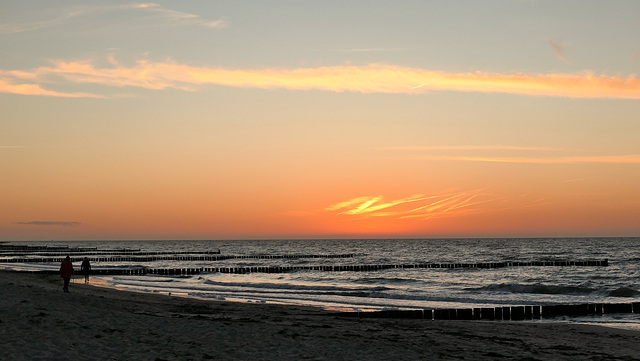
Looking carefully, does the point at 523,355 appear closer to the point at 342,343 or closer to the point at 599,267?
the point at 342,343

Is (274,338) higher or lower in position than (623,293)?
higher

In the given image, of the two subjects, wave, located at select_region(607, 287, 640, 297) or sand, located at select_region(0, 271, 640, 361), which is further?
wave, located at select_region(607, 287, 640, 297)

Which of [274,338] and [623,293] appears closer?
[274,338]

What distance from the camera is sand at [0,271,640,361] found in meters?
13.3

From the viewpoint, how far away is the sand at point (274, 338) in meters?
13.3

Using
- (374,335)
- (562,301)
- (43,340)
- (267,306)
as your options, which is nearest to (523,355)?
(374,335)

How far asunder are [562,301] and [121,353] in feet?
100.0

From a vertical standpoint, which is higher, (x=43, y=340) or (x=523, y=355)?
(x=43, y=340)

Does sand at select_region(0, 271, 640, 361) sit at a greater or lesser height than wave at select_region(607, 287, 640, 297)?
greater

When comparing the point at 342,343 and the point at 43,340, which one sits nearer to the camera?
the point at 43,340

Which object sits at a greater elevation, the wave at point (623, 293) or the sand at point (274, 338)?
the sand at point (274, 338)

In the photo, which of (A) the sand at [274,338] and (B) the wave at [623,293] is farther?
(B) the wave at [623,293]

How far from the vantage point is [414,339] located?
1762cm

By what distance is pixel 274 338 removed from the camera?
52.7ft
